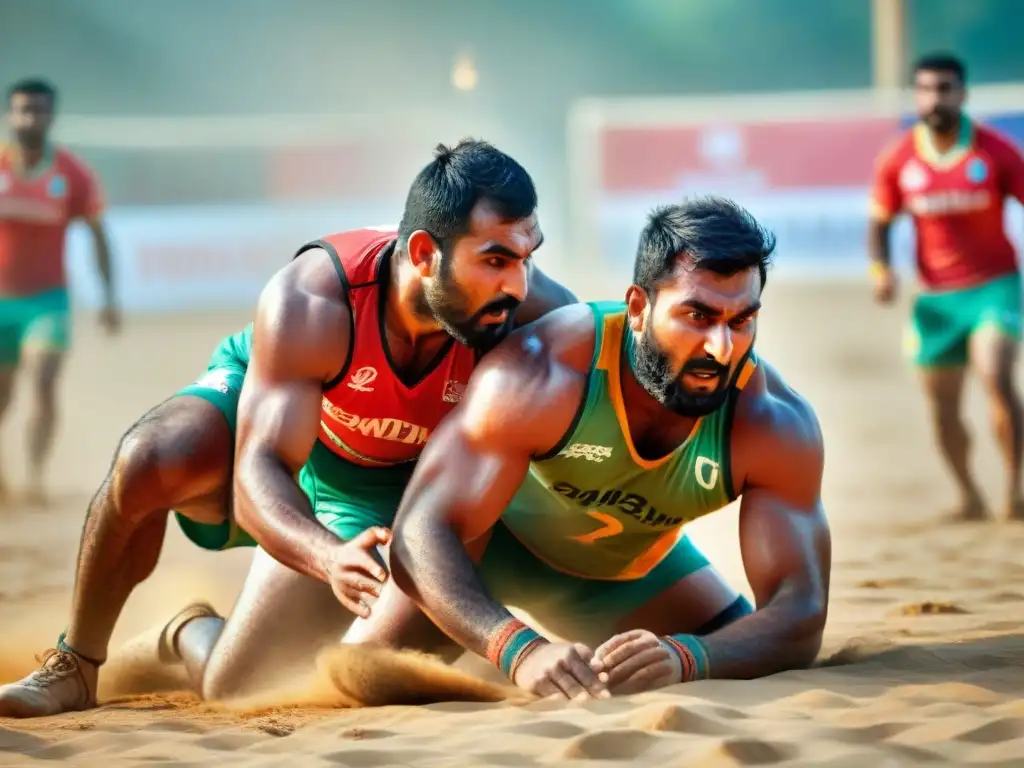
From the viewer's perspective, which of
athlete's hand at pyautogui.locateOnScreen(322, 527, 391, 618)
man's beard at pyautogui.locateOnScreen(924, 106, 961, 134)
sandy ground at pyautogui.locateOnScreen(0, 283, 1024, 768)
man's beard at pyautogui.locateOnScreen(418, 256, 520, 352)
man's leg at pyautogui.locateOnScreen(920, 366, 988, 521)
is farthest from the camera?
man's beard at pyautogui.locateOnScreen(924, 106, 961, 134)

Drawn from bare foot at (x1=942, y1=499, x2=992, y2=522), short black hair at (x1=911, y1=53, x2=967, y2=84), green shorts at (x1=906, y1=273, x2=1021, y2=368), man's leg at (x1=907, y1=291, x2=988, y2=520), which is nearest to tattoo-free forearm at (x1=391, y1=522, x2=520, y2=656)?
bare foot at (x1=942, y1=499, x2=992, y2=522)

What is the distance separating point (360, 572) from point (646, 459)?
0.82 meters

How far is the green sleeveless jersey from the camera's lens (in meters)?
4.01

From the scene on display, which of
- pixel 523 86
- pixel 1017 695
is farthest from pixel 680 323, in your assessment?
pixel 523 86

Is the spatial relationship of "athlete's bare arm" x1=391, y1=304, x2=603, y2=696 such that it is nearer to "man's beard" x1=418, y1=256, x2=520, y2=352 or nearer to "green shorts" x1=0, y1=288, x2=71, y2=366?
"man's beard" x1=418, y1=256, x2=520, y2=352

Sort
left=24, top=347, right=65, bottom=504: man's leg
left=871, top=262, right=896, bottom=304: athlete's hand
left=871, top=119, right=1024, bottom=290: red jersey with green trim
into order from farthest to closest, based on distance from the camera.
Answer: left=24, top=347, right=65, bottom=504: man's leg < left=871, top=262, right=896, bottom=304: athlete's hand < left=871, top=119, right=1024, bottom=290: red jersey with green trim

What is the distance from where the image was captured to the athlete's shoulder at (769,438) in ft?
13.3

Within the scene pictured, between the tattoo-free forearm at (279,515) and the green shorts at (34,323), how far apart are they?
5.24 m

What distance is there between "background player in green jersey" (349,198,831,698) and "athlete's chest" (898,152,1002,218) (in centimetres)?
441

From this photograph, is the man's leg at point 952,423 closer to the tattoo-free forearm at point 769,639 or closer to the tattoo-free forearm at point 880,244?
the tattoo-free forearm at point 880,244

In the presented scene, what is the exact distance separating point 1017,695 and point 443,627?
1382 mm

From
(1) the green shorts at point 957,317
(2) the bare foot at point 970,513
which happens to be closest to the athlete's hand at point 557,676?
(2) the bare foot at point 970,513

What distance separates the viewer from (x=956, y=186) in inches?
326

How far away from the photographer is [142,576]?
4.57 m
